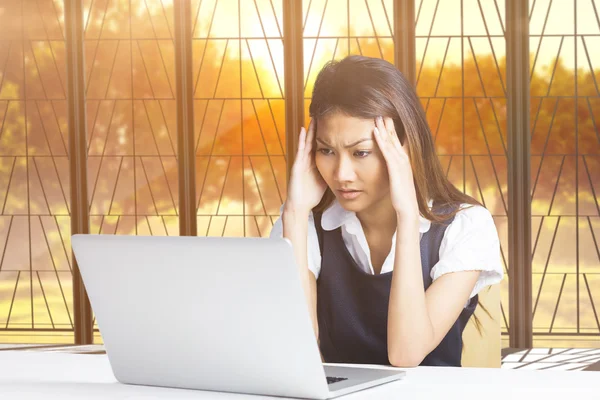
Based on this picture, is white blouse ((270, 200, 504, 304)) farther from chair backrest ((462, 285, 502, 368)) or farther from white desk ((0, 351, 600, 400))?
white desk ((0, 351, 600, 400))

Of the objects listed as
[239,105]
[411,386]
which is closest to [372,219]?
[411,386]

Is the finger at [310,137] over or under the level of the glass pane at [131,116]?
under

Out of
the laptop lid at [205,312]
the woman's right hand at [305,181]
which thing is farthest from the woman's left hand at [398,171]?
the laptop lid at [205,312]

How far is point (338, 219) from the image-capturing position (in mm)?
1945

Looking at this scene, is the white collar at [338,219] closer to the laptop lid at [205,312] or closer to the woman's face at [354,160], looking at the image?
the woman's face at [354,160]

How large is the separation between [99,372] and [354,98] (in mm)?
816

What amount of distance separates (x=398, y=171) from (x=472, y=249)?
0.77 ft

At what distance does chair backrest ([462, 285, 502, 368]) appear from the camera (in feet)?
5.79

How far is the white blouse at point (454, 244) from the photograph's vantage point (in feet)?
5.66

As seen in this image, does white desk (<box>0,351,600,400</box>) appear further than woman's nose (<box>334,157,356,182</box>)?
No

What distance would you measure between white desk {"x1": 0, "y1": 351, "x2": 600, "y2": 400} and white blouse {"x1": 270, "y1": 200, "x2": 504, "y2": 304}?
1.37 feet

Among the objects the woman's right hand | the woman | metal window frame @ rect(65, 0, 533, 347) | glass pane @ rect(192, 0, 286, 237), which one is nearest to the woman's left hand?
the woman

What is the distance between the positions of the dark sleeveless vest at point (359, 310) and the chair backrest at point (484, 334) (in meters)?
0.03

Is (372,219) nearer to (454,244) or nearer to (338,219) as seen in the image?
(338,219)
